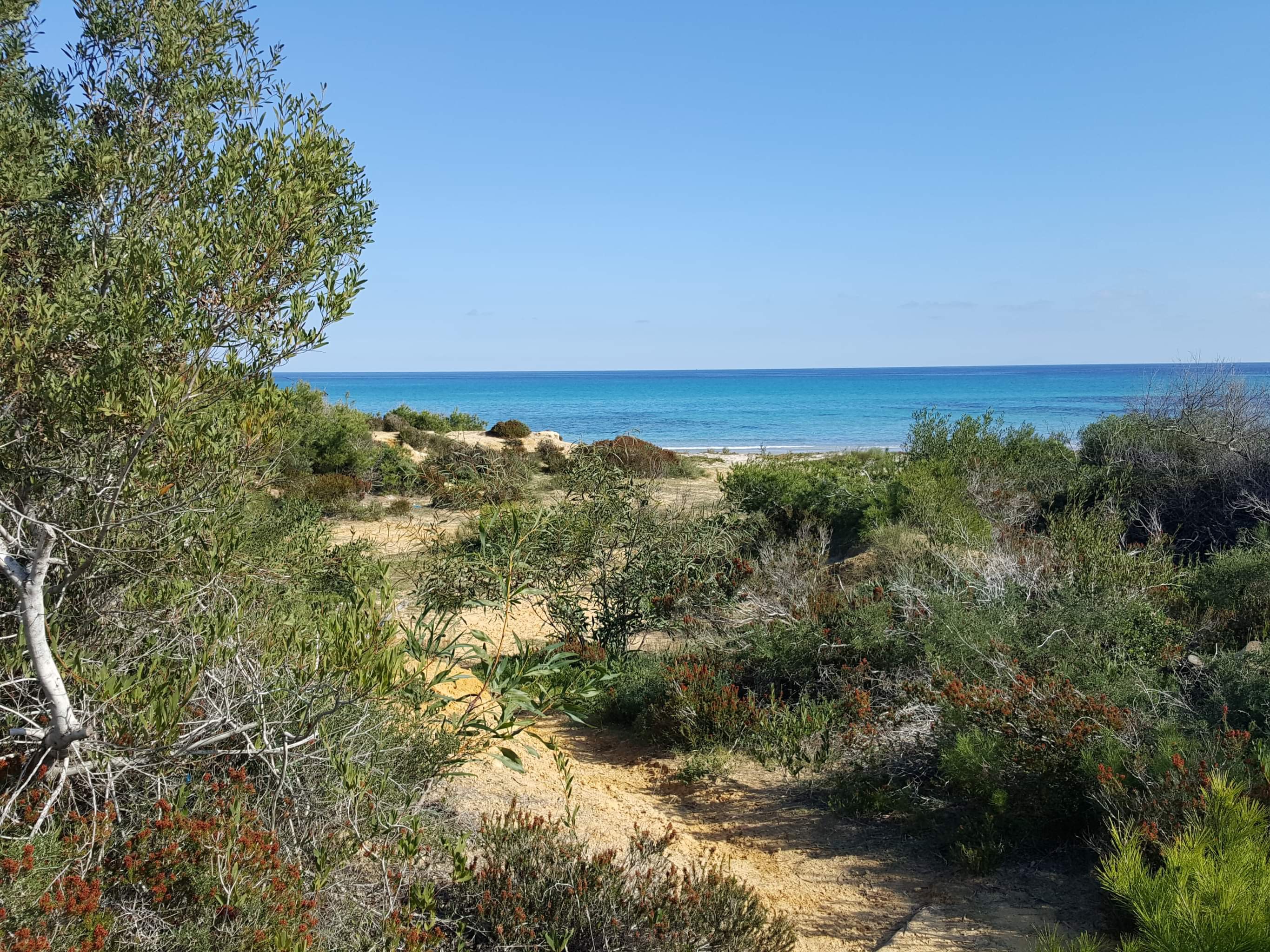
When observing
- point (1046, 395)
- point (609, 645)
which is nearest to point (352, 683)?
point (609, 645)

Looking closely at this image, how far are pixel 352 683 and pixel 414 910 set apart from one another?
3.18ft

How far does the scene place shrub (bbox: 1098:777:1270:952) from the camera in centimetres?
283

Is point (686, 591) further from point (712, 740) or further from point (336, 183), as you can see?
point (336, 183)

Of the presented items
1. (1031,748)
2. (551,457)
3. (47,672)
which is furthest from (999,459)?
(47,672)

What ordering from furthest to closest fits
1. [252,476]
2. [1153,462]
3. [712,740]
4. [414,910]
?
[1153,462]
[712,740]
[252,476]
[414,910]

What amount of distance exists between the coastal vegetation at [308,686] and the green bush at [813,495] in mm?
5149

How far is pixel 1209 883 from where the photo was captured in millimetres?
3018

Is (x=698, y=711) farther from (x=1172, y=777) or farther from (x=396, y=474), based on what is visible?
(x=396, y=474)

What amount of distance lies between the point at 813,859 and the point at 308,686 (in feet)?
10.7

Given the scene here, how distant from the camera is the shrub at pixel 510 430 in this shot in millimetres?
28781

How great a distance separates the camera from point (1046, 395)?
89125 millimetres

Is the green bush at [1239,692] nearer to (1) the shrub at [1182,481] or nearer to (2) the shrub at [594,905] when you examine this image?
(2) the shrub at [594,905]

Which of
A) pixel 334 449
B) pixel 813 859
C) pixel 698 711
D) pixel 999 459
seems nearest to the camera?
pixel 813 859

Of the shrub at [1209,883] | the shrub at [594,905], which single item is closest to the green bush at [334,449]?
the shrub at [594,905]
